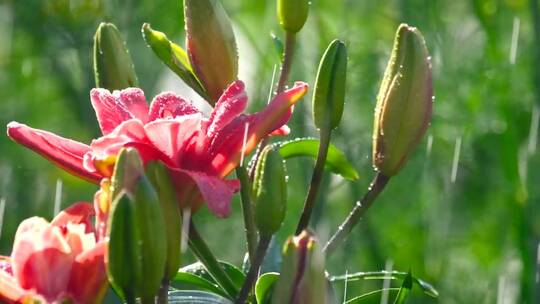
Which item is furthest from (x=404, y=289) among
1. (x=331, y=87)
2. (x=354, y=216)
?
(x=331, y=87)

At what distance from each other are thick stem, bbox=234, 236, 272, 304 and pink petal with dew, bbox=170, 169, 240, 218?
0.05 meters

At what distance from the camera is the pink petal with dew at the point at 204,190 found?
3.12ft

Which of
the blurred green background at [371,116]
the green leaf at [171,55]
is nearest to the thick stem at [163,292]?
the green leaf at [171,55]

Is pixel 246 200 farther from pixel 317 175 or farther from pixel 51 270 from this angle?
pixel 51 270

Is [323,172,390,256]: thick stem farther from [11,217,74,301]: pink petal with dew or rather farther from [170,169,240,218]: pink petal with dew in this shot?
[11,217,74,301]: pink petal with dew

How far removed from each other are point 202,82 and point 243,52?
6.44 ft

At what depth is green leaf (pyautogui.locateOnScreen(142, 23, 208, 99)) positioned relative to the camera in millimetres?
1158

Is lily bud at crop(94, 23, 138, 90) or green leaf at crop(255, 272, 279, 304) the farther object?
lily bud at crop(94, 23, 138, 90)

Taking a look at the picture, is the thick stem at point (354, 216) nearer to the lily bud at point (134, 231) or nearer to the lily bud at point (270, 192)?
the lily bud at point (270, 192)

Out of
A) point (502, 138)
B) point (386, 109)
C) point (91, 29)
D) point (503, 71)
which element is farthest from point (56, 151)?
point (91, 29)

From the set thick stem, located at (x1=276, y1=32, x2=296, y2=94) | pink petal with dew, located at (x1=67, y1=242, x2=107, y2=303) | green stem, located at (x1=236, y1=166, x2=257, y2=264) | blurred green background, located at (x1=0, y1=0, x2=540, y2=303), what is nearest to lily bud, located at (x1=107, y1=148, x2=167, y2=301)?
pink petal with dew, located at (x1=67, y1=242, x2=107, y2=303)

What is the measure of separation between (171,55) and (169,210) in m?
0.25

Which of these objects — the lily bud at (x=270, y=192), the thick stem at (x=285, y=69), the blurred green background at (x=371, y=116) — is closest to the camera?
the lily bud at (x=270, y=192)

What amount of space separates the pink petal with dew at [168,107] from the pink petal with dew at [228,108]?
49mm
